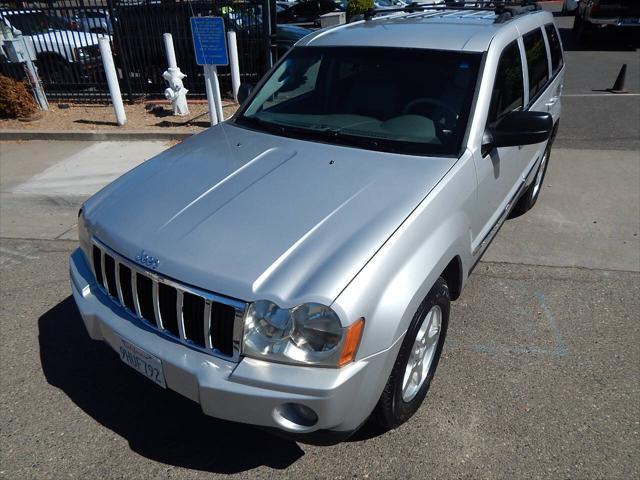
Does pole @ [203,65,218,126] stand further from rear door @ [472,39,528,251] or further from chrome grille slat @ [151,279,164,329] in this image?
chrome grille slat @ [151,279,164,329]

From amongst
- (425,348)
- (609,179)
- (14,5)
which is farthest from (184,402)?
(14,5)

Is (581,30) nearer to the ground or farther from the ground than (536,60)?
nearer to the ground

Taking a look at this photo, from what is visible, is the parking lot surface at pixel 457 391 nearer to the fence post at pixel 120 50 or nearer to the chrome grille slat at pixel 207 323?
the chrome grille slat at pixel 207 323

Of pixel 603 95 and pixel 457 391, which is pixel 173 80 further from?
pixel 603 95

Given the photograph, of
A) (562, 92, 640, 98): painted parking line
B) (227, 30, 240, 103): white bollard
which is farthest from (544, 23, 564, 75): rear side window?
(562, 92, 640, 98): painted parking line

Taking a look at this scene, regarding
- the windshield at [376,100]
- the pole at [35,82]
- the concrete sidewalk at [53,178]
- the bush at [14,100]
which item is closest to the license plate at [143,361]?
the windshield at [376,100]

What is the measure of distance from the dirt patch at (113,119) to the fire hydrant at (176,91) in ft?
0.49

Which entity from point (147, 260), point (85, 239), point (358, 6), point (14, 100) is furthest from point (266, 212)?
point (358, 6)

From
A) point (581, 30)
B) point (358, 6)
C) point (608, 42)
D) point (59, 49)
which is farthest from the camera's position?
point (581, 30)

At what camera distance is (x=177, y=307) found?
2191 millimetres

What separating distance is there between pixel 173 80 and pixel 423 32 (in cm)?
580

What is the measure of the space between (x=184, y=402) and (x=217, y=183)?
1238 mm

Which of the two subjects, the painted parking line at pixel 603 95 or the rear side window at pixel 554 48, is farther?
the painted parking line at pixel 603 95

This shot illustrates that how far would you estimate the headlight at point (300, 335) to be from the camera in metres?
1.99
